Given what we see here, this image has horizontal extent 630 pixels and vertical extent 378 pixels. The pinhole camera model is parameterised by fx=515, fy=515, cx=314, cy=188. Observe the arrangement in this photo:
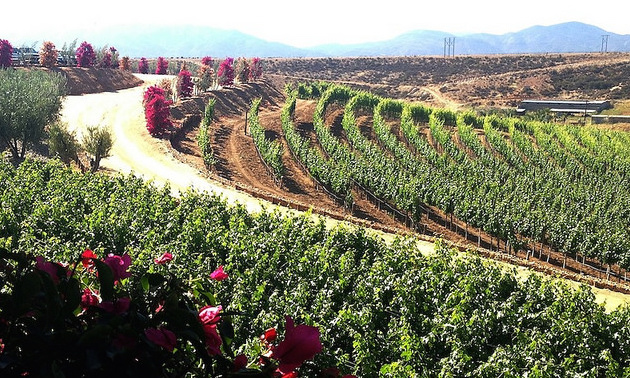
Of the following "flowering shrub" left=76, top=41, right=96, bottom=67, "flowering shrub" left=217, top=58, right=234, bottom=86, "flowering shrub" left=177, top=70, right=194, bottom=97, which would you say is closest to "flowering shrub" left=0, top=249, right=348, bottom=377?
"flowering shrub" left=177, top=70, right=194, bottom=97

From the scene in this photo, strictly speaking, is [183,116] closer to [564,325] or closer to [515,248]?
[515,248]

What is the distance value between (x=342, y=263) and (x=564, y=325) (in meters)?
5.72

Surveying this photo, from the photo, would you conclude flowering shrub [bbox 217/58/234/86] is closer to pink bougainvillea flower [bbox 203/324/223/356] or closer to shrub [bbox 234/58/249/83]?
shrub [bbox 234/58/249/83]

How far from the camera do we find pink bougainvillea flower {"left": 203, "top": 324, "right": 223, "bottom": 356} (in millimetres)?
2338

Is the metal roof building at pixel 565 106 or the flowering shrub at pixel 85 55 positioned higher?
the flowering shrub at pixel 85 55

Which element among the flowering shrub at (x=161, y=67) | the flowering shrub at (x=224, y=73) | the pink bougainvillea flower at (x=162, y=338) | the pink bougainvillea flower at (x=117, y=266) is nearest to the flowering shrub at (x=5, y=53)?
the flowering shrub at (x=161, y=67)

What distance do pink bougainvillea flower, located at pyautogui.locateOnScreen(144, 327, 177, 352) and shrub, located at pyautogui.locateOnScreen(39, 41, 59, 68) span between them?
73977 millimetres

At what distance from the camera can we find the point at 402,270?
15805mm

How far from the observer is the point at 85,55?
72.6 metres

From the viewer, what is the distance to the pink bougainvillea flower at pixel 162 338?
2160mm

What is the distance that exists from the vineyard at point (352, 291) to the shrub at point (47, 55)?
5408cm

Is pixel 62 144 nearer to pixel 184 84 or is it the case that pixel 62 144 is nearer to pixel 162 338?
pixel 184 84

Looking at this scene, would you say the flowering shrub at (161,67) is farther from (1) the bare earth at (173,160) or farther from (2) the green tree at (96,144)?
(2) the green tree at (96,144)

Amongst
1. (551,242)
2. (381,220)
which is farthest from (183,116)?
(551,242)
